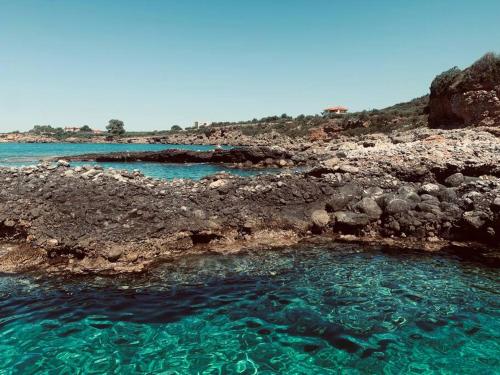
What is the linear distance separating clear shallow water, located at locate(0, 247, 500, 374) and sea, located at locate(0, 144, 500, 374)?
0.07 feet

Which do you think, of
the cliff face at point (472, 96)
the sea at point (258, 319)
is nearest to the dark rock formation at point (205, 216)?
the sea at point (258, 319)

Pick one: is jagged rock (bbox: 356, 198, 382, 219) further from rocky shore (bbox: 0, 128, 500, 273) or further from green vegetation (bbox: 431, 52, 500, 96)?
green vegetation (bbox: 431, 52, 500, 96)

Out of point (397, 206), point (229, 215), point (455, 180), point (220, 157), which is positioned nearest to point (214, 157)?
point (220, 157)

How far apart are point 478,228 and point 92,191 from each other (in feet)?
40.2

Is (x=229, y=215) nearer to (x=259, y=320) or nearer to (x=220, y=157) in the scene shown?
(x=259, y=320)

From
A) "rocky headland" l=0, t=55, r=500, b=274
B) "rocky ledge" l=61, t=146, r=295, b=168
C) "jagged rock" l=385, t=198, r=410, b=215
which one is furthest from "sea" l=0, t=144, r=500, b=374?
"rocky ledge" l=61, t=146, r=295, b=168

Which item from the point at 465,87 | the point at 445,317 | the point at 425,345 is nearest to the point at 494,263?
the point at 445,317

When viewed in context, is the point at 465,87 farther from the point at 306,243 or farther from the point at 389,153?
the point at 306,243

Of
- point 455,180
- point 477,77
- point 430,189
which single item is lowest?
point 430,189

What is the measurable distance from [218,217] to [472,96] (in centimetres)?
3460

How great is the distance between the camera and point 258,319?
7203 millimetres

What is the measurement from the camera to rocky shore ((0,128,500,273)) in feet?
31.9

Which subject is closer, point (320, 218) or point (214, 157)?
point (320, 218)

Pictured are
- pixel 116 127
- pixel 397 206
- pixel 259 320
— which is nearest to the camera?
pixel 259 320
